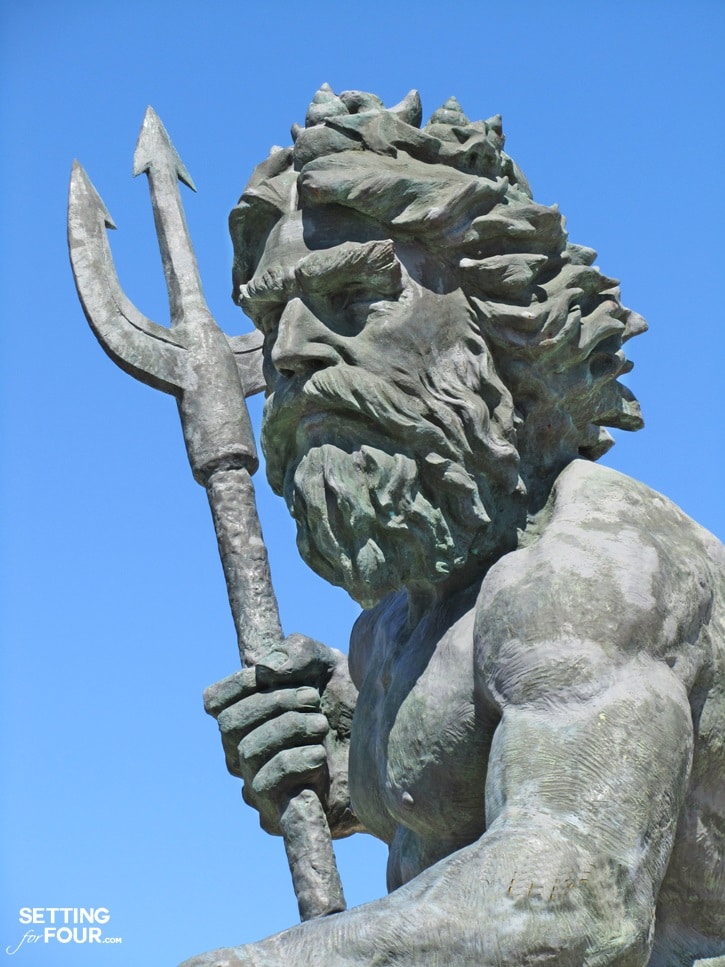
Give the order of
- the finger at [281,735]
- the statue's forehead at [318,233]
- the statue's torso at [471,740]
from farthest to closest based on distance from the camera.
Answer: the finger at [281,735] → the statue's forehead at [318,233] → the statue's torso at [471,740]

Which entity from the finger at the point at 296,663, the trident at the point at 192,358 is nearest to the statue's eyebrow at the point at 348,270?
the finger at the point at 296,663

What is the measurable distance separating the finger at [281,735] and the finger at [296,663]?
0.15 meters

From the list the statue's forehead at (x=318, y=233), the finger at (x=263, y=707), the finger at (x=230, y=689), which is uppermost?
the statue's forehead at (x=318, y=233)

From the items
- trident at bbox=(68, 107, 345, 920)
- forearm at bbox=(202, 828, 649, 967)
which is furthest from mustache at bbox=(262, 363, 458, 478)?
trident at bbox=(68, 107, 345, 920)

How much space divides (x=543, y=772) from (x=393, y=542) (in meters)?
1.04

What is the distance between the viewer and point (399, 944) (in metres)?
5.00

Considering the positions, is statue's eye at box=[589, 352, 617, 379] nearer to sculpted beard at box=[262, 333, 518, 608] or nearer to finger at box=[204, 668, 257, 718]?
sculpted beard at box=[262, 333, 518, 608]

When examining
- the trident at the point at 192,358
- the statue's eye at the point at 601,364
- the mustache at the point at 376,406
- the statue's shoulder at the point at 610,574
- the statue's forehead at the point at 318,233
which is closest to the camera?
the statue's shoulder at the point at 610,574

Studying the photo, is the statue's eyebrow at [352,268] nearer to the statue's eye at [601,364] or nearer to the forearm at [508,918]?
the statue's eye at [601,364]

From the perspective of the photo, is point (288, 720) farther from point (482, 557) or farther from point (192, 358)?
point (192, 358)

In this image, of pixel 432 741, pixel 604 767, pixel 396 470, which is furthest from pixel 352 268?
pixel 604 767

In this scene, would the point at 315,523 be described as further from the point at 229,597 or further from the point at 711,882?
the point at 229,597

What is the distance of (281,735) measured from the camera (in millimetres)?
7094

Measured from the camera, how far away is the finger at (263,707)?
714 cm
